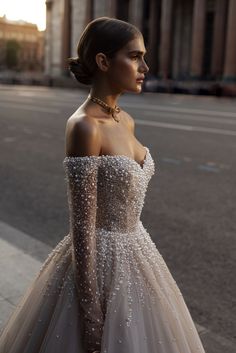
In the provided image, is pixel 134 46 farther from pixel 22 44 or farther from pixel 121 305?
pixel 22 44

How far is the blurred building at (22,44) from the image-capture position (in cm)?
13688

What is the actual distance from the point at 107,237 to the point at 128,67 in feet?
2.24

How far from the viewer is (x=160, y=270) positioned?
234 centimetres

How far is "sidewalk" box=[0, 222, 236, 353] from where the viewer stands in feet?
11.9

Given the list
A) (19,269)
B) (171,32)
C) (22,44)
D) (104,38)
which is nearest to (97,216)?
(104,38)

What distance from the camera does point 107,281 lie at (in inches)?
85.5

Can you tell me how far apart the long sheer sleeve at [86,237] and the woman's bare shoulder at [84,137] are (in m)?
0.03

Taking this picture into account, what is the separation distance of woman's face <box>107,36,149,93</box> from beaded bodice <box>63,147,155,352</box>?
0.29 meters

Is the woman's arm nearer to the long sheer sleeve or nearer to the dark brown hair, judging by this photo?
the long sheer sleeve

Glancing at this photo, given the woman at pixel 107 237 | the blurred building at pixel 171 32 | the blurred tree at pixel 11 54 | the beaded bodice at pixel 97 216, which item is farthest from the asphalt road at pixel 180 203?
the blurred tree at pixel 11 54

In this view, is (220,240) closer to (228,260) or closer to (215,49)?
(228,260)

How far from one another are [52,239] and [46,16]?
72.2 metres

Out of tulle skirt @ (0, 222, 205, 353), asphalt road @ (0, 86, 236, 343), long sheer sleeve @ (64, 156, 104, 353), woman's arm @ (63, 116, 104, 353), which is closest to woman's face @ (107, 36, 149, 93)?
woman's arm @ (63, 116, 104, 353)

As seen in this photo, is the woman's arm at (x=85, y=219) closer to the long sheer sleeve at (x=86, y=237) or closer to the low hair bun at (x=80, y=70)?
the long sheer sleeve at (x=86, y=237)
